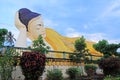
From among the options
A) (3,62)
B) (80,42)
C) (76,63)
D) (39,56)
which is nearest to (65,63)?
(76,63)

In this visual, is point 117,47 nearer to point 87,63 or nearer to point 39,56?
point 87,63

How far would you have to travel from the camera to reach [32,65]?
12.0 metres

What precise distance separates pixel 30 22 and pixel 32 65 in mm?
9742

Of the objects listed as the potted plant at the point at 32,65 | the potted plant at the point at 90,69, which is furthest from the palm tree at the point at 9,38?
the potted plant at the point at 90,69

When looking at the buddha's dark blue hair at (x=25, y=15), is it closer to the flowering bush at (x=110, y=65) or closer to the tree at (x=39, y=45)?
the flowering bush at (x=110, y=65)

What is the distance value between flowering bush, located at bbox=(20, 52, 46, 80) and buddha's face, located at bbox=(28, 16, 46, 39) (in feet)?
29.2

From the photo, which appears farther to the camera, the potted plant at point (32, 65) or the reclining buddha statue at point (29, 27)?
the reclining buddha statue at point (29, 27)

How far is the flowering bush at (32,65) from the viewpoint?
1206cm

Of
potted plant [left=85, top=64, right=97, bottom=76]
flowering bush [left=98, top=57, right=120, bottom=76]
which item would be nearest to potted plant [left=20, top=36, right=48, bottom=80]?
potted plant [left=85, top=64, right=97, bottom=76]

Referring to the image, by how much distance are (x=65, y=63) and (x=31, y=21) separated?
5.92 meters

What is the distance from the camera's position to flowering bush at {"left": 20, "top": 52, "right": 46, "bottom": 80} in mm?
12062

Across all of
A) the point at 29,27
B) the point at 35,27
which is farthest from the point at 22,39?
the point at 35,27

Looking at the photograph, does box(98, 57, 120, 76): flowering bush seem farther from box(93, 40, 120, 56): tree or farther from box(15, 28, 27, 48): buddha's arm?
box(15, 28, 27, 48): buddha's arm

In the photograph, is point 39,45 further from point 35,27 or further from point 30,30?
point 35,27
